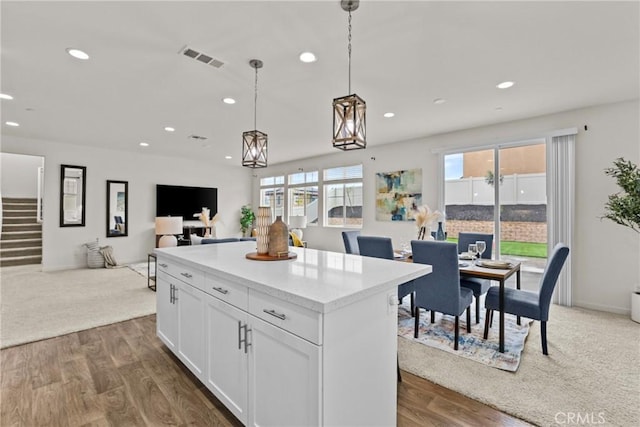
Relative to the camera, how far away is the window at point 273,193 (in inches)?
344

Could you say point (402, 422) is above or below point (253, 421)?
below

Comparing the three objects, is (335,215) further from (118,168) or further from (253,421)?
(253,421)

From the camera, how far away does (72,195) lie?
6277 millimetres

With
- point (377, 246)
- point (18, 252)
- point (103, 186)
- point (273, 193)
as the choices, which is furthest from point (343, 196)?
point (18, 252)

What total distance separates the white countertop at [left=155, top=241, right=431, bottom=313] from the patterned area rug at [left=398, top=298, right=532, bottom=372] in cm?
135

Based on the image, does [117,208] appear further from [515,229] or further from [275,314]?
[515,229]

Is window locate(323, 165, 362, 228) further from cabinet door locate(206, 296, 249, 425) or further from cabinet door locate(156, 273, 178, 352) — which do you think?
cabinet door locate(206, 296, 249, 425)

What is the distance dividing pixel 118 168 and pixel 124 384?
6.21 m

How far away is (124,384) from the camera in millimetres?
2135

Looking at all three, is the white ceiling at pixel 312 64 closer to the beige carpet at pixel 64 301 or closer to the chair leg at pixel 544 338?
the chair leg at pixel 544 338

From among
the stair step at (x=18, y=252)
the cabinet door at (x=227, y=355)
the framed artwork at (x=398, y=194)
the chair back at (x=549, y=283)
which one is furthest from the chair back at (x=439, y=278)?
the stair step at (x=18, y=252)

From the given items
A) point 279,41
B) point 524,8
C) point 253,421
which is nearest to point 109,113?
point 279,41

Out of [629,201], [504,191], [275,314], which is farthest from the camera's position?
[504,191]

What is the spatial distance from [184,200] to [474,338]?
7374 millimetres
